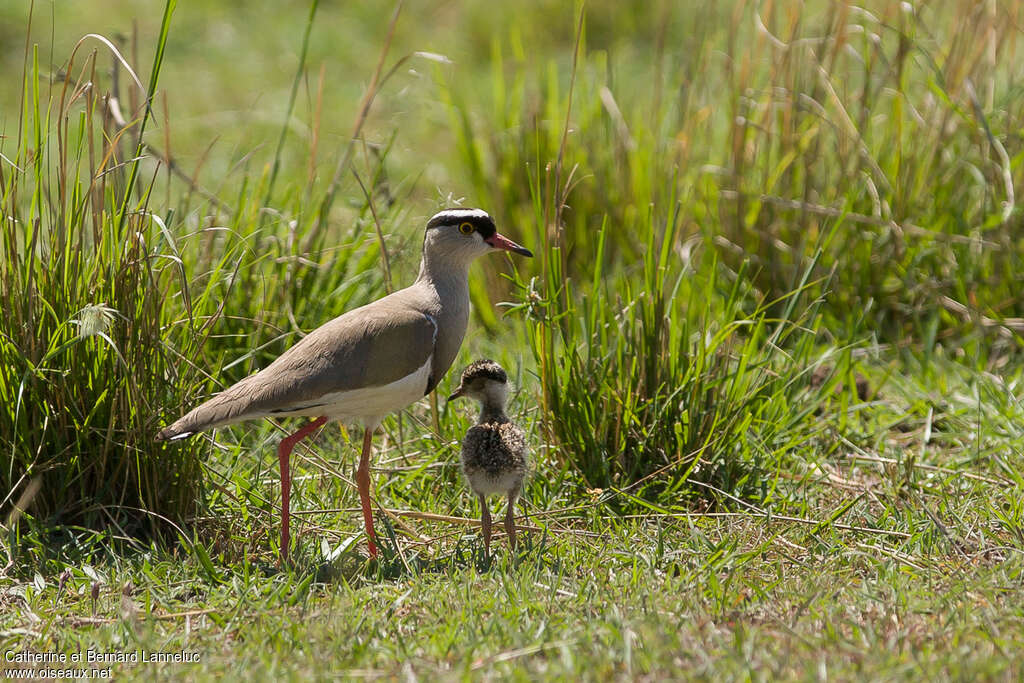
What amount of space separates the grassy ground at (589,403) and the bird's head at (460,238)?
11 cm

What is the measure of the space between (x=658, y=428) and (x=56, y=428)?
2.22 metres

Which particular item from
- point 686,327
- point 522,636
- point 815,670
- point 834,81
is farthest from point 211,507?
point 834,81

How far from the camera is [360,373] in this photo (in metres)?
4.14

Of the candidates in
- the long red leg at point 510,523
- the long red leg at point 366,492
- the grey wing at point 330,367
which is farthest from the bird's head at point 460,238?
the long red leg at point 510,523

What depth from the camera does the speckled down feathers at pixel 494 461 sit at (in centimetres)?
406

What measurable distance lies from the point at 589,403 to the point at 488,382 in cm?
45

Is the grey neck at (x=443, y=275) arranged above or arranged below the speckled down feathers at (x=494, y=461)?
above

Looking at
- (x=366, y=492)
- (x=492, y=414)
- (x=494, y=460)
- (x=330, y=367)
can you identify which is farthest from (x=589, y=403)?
(x=330, y=367)

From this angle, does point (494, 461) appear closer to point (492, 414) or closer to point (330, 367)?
point (492, 414)

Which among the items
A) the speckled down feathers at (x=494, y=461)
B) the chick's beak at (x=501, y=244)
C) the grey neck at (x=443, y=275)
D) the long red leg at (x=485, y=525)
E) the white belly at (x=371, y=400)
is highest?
the chick's beak at (x=501, y=244)

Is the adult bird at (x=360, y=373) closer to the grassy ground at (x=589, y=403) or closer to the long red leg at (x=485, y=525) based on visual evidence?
the grassy ground at (x=589, y=403)

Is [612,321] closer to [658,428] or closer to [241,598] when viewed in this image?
[658,428]

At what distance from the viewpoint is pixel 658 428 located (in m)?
4.63

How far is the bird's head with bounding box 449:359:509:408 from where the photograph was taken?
437 cm
